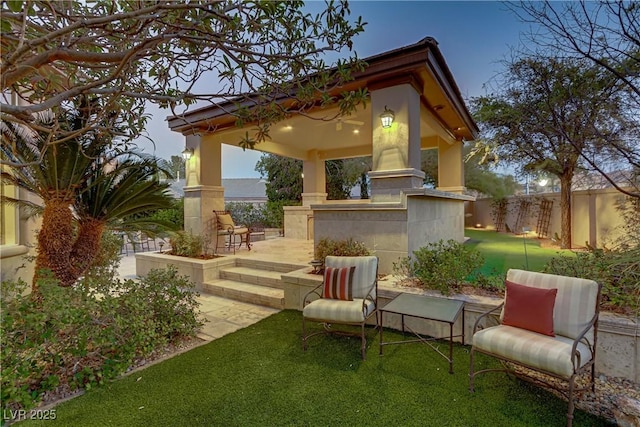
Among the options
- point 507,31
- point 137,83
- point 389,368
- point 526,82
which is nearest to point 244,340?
point 389,368

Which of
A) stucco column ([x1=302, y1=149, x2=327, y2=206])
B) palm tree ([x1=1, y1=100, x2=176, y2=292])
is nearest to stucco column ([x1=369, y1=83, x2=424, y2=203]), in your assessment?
palm tree ([x1=1, y1=100, x2=176, y2=292])

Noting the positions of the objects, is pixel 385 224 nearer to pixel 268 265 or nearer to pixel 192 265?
pixel 268 265

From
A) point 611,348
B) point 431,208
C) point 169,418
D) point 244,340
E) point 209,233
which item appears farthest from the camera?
point 209,233

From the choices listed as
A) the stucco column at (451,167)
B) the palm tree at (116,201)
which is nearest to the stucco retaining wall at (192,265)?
the palm tree at (116,201)

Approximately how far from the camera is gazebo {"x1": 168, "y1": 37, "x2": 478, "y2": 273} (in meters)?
4.63

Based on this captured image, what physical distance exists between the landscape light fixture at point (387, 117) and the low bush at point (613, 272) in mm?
2922

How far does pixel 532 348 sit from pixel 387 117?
358 cm

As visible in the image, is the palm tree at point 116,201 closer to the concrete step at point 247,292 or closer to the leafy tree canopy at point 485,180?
the concrete step at point 247,292

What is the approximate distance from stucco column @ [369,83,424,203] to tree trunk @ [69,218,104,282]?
4051 mm

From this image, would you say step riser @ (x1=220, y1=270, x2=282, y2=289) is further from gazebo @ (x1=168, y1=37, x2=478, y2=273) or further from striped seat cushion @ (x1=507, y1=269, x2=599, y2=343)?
striped seat cushion @ (x1=507, y1=269, x2=599, y2=343)

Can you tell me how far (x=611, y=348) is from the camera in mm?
2672

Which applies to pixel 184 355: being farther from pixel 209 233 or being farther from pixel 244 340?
pixel 209 233

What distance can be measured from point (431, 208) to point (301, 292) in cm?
301

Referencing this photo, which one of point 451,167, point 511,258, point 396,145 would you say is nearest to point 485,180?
point 451,167
